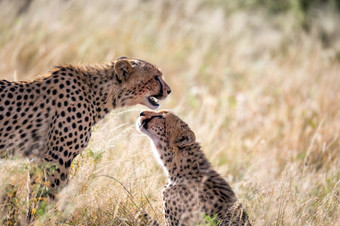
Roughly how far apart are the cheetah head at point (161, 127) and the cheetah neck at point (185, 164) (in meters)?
0.05

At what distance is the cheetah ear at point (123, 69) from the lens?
3947 mm

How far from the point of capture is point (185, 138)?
13.2 feet

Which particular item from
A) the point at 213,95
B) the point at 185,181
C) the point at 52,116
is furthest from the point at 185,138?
the point at 213,95

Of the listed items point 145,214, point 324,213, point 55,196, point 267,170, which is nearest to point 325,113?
point 267,170

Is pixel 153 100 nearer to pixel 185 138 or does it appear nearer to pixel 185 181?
pixel 185 138

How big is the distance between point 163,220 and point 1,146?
126cm

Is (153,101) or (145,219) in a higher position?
(153,101)

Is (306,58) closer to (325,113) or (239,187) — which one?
(325,113)

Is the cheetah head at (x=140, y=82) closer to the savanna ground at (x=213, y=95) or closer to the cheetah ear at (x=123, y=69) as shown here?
the cheetah ear at (x=123, y=69)

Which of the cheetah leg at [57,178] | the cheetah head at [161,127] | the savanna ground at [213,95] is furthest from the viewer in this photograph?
the cheetah head at [161,127]

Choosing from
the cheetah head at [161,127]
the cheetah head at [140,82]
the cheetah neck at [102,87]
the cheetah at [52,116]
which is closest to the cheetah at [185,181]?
the cheetah head at [161,127]

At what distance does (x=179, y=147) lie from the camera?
4.09 metres

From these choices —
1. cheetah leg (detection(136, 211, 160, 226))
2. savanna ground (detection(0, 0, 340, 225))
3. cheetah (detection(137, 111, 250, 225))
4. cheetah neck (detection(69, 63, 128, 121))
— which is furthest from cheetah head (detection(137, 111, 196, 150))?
cheetah leg (detection(136, 211, 160, 226))

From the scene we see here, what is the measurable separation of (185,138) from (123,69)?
0.66 meters
